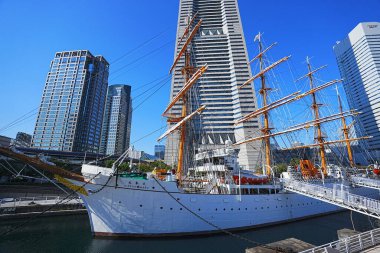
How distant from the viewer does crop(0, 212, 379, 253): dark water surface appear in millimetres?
13836

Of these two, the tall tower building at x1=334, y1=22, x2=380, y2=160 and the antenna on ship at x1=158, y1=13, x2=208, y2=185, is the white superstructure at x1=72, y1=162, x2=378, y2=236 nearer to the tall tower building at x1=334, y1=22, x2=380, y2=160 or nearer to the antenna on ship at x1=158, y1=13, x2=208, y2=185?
the antenna on ship at x1=158, y1=13, x2=208, y2=185

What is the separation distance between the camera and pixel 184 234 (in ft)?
53.8

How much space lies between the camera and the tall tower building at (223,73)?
87.6 m

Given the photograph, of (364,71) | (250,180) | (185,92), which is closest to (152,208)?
(250,180)

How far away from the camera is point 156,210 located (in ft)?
51.8

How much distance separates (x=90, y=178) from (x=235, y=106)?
86813 millimetres

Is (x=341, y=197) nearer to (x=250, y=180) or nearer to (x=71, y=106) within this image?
(x=250, y=180)

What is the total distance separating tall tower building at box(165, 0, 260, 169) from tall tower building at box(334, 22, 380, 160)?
58967 millimetres

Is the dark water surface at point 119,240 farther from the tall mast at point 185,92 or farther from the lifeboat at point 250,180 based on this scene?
the tall mast at point 185,92

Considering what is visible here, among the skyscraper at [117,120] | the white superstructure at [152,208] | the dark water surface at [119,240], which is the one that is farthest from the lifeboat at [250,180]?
the skyscraper at [117,120]

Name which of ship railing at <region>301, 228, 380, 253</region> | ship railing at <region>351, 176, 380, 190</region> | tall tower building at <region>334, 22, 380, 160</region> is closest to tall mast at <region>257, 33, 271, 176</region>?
ship railing at <region>351, 176, 380, 190</region>

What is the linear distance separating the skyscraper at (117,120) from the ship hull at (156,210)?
12838 centimetres

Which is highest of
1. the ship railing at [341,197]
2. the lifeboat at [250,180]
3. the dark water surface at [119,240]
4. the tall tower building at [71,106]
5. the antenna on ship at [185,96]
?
the tall tower building at [71,106]

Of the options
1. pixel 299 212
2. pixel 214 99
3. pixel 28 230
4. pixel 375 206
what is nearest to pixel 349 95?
pixel 214 99
